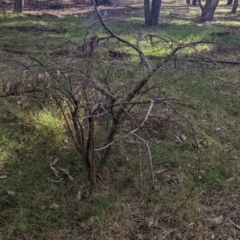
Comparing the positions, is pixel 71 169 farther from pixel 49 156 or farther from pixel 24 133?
pixel 24 133

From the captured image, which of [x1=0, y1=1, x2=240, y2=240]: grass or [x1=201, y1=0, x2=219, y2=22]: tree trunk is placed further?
[x1=201, y1=0, x2=219, y2=22]: tree trunk

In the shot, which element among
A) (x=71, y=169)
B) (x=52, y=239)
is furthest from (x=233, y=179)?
(x=52, y=239)

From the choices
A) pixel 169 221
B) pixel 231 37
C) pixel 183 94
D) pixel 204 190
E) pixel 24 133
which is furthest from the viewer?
pixel 231 37

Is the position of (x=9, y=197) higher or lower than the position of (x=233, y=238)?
higher

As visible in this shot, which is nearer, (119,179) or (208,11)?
(119,179)

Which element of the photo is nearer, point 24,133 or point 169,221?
point 169,221

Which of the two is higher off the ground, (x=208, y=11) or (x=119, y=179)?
(x=208, y=11)

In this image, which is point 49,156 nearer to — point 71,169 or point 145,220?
point 71,169

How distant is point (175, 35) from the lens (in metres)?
10.0

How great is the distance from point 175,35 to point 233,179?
24.1 feet

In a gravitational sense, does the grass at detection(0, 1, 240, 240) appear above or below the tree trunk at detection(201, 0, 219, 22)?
below

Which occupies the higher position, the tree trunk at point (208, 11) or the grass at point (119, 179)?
the tree trunk at point (208, 11)

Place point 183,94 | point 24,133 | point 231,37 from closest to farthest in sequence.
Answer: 1. point 24,133
2. point 183,94
3. point 231,37

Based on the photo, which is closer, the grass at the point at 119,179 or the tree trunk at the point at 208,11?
the grass at the point at 119,179
